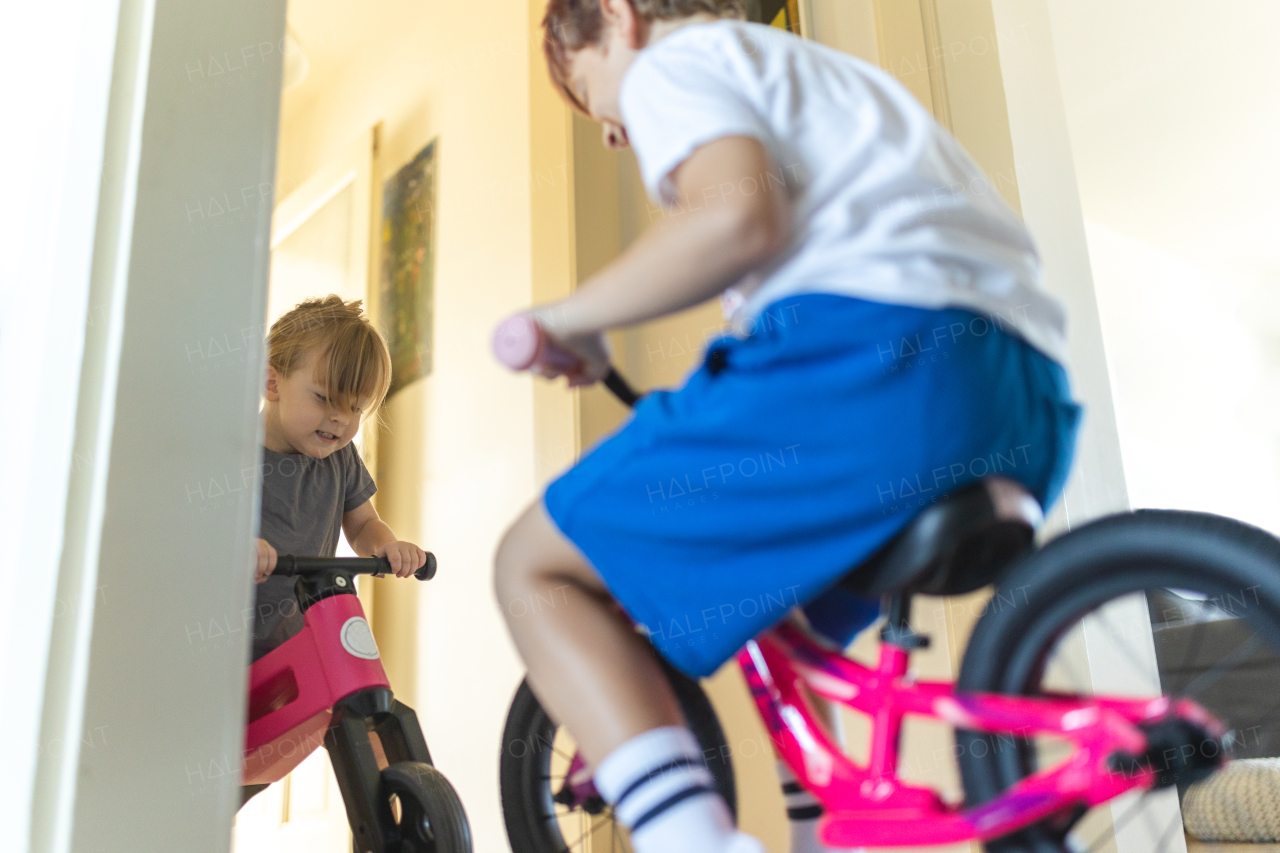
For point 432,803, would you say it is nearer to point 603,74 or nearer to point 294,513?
point 294,513

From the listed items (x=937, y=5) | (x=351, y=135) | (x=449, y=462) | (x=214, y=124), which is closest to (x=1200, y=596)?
(x=214, y=124)

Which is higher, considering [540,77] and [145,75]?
[540,77]

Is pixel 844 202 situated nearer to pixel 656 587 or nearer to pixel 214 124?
pixel 656 587

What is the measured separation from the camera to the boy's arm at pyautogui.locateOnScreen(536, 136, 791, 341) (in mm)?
606

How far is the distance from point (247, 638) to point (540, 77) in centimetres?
136

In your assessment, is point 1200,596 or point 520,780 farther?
point 520,780

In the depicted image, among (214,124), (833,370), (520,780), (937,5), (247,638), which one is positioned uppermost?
(937,5)

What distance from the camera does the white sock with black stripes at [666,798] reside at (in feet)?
2.00

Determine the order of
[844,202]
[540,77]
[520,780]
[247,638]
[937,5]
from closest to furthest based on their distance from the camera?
1. [844,202]
2. [247,638]
3. [520,780]
4. [937,5]
5. [540,77]

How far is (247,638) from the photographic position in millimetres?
766

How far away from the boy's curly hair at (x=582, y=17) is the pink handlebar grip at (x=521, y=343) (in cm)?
28

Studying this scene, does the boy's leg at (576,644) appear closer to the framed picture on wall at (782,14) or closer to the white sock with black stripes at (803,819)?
the white sock with black stripes at (803,819)

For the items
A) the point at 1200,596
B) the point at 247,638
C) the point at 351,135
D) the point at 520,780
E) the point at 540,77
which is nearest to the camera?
the point at 1200,596

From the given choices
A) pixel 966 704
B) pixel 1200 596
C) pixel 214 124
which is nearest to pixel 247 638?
pixel 214 124
